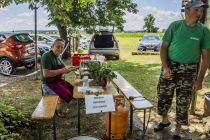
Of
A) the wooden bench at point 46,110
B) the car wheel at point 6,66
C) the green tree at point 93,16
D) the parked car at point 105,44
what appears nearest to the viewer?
the wooden bench at point 46,110

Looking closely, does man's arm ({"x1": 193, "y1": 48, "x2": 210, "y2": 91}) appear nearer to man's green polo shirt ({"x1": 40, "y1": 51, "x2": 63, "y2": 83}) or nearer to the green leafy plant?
the green leafy plant

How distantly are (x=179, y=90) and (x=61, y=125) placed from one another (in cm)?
226

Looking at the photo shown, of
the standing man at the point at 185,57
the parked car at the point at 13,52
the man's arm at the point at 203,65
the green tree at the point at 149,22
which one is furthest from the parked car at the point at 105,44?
the green tree at the point at 149,22

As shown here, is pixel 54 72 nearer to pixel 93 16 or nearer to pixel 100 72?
pixel 100 72

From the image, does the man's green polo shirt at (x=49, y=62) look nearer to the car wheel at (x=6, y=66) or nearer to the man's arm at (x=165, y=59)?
the man's arm at (x=165, y=59)

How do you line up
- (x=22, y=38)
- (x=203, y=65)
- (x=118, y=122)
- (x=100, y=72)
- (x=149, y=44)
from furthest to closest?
(x=149, y=44) < (x=22, y=38) < (x=100, y=72) < (x=118, y=122) < (x=203, y=65)

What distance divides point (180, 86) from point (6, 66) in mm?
8515

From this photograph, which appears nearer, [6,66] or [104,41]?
[6,66]

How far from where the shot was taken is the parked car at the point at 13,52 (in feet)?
38.1

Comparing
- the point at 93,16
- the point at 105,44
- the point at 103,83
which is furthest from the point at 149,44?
the point at 103,83

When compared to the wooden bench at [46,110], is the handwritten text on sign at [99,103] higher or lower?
higher

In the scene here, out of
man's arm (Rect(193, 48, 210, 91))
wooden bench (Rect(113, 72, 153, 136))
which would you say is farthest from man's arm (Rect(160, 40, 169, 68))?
wooden bench (Rect(113, 72, 153, 136))

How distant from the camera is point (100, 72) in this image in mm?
5137

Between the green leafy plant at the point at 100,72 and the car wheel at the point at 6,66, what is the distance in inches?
284
